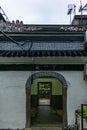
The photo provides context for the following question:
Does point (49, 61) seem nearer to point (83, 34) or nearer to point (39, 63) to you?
point (39, 63)

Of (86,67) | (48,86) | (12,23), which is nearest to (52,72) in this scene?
(86,67)

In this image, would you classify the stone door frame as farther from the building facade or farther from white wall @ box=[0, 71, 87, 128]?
white wall @ box=[0, 71, 87, 128]

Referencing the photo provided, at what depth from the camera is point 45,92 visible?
99.5ft

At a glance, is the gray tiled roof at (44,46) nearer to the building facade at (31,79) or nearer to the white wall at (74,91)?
the building facade at (31,79)

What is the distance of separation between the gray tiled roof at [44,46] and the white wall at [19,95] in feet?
5.34

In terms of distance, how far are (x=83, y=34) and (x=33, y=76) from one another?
3651 millimetres

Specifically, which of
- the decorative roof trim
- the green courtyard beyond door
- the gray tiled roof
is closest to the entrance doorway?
the green courtyard beyond door

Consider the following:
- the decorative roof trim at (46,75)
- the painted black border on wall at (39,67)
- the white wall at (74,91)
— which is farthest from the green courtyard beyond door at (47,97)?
the painted black border on wall at (39,67)

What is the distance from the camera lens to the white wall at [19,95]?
655 inches

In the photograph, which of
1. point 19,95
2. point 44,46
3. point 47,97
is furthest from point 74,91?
point 47,97

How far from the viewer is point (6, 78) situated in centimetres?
1688

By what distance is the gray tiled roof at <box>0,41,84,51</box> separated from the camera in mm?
18016

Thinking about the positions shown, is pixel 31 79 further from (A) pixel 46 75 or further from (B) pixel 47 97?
Result: (B) pixel 47 97

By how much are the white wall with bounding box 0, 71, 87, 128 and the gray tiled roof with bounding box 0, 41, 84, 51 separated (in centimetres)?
163
